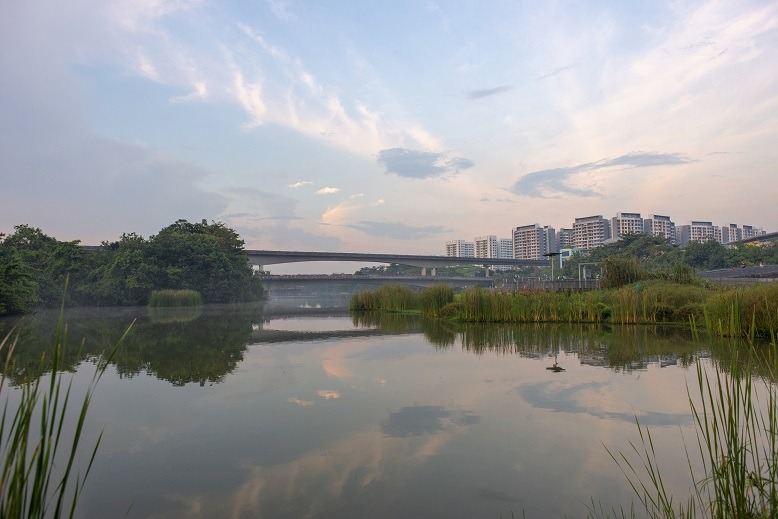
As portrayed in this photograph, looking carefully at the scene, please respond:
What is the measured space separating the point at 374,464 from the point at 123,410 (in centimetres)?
285

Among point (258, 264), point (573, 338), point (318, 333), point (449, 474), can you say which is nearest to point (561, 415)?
point (449, 474)

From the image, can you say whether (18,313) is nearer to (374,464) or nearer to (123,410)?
(123,410)

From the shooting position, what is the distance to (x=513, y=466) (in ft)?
11.0

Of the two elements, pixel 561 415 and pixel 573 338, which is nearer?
pixel 561 415

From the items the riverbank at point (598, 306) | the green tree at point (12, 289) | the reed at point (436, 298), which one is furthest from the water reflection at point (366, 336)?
the green tree at point (12, 289)

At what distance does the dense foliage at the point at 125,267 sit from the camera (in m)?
27.9

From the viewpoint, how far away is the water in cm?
293

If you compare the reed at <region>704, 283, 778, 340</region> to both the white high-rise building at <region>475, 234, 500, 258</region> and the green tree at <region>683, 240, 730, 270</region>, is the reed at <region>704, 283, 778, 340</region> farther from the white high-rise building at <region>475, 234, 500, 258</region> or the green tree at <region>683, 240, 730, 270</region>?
the white high-rise building at <region>475, 234, 500, 258</region>

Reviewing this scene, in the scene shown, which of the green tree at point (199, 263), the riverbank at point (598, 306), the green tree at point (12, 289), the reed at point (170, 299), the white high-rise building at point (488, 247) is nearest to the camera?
the riverbank at point (598, 306)

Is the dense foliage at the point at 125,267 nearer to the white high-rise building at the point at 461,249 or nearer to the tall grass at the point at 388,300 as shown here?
the tall grass at the point at 388,300

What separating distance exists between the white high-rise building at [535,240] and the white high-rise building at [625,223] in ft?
55.1

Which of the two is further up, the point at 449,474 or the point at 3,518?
the point at 3,518

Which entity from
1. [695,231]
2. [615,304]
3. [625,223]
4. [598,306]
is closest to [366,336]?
[598,306]

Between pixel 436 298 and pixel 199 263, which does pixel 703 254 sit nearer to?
pixel 436 298
